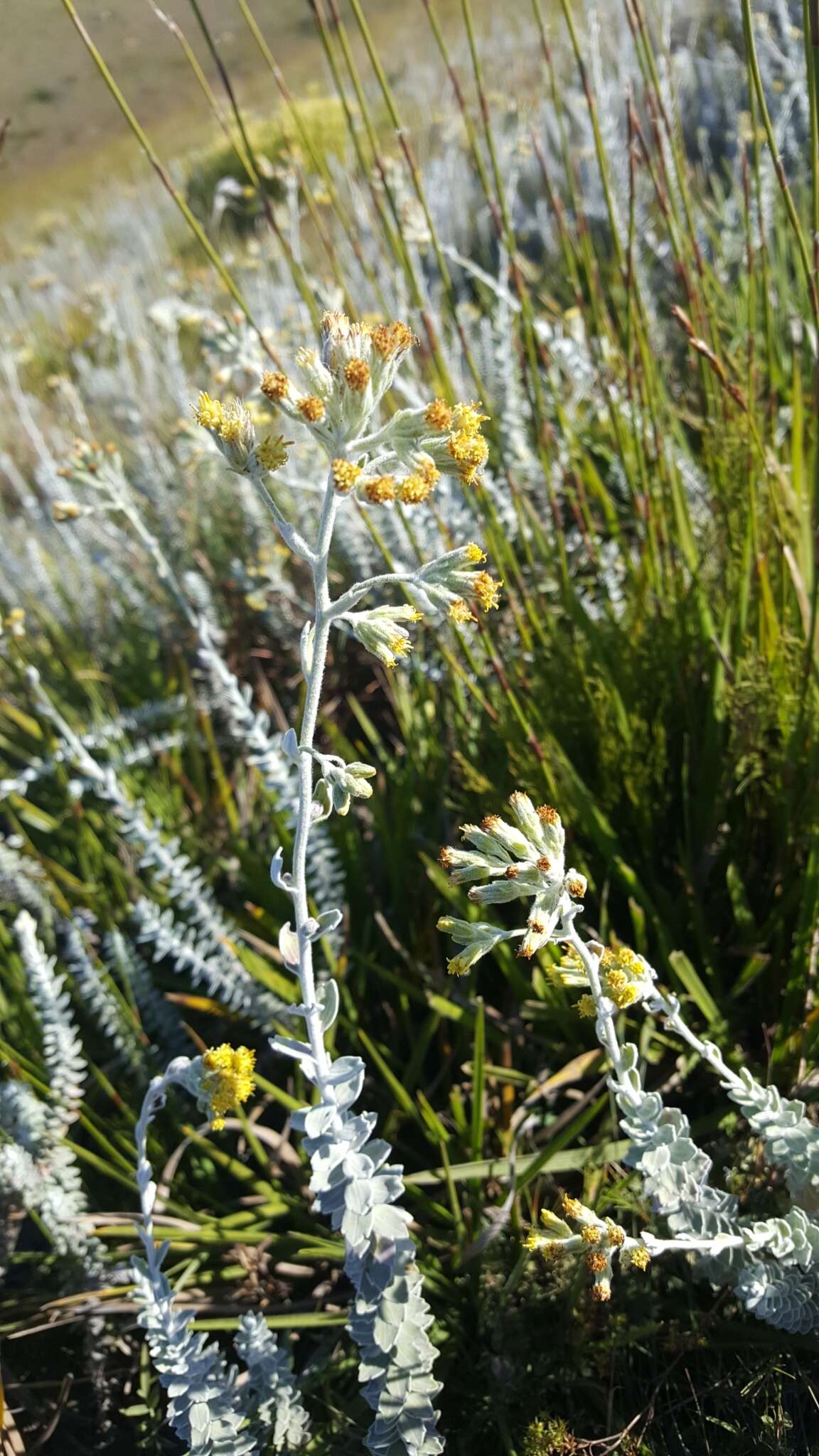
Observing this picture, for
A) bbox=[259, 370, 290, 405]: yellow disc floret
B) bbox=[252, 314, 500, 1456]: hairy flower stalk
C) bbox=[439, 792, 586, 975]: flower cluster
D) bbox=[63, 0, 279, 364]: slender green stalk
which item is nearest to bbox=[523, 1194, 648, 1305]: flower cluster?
bbox=[252, 314, 500, 1456]: hairy flower stalk

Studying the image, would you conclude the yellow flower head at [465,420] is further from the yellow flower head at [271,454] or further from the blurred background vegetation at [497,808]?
the blurred background vegetation at [497,808]

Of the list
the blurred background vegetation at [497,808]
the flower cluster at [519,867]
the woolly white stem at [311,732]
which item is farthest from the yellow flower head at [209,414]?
the blurred background vegetation at [497,808]

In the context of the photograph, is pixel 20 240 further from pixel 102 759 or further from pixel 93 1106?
pixel 93 1106

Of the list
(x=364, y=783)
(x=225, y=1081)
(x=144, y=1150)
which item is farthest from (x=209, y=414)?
(x=144, y=1150)

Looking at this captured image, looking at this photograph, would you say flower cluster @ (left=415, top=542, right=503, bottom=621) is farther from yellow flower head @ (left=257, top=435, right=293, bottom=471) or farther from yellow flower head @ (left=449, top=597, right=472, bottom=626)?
yellow flower head @ (left=257, top=435, right=293, bottom=471)

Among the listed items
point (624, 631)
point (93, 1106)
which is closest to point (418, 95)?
point (624, 631)
